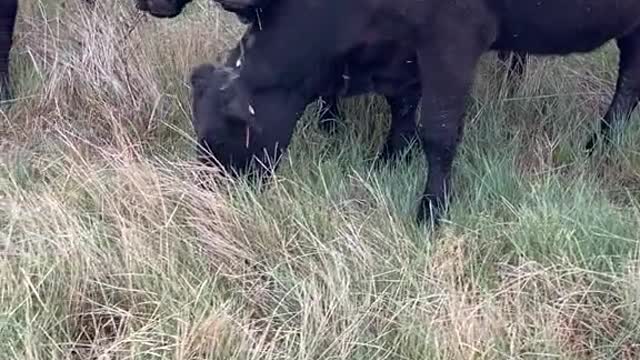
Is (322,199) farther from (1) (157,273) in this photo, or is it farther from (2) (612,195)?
(2) (612,195)

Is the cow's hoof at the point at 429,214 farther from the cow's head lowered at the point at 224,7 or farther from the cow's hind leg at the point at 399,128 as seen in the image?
the cow's head lowered at the point at 224,7

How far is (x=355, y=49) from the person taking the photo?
418 cm

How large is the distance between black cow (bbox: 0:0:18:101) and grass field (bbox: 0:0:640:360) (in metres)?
0.16

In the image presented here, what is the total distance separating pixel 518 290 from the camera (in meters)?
3.56

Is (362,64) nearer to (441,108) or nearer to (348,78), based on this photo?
(348,78)

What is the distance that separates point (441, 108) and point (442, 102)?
0.02m

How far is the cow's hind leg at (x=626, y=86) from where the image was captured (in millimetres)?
4891

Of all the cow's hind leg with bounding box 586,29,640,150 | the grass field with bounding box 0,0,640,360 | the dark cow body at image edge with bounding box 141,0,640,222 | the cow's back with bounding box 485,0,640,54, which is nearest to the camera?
the grass field with bounding box 0,0,640,360

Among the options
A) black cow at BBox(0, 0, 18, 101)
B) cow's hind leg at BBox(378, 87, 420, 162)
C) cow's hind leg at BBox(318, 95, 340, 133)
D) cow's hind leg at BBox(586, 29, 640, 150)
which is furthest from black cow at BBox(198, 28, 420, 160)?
black cow at BBox(0, 0, 18, 101)

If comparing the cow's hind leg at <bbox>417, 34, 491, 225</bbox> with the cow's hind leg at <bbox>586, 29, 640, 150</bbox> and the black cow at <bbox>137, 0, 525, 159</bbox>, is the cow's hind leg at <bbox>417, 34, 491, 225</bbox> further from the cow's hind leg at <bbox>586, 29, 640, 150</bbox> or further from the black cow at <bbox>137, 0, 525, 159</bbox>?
the cow's hind leg at <bbox>586, 29, 640, 150</bbox>

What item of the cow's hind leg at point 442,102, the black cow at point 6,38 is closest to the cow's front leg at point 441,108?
the cow's hind leg at point 442,102

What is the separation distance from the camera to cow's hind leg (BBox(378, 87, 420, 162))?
4.77 metres

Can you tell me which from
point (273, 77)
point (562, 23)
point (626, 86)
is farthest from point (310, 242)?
point (626, 86)

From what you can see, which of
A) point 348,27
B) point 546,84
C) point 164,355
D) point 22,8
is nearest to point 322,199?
point 348,27
